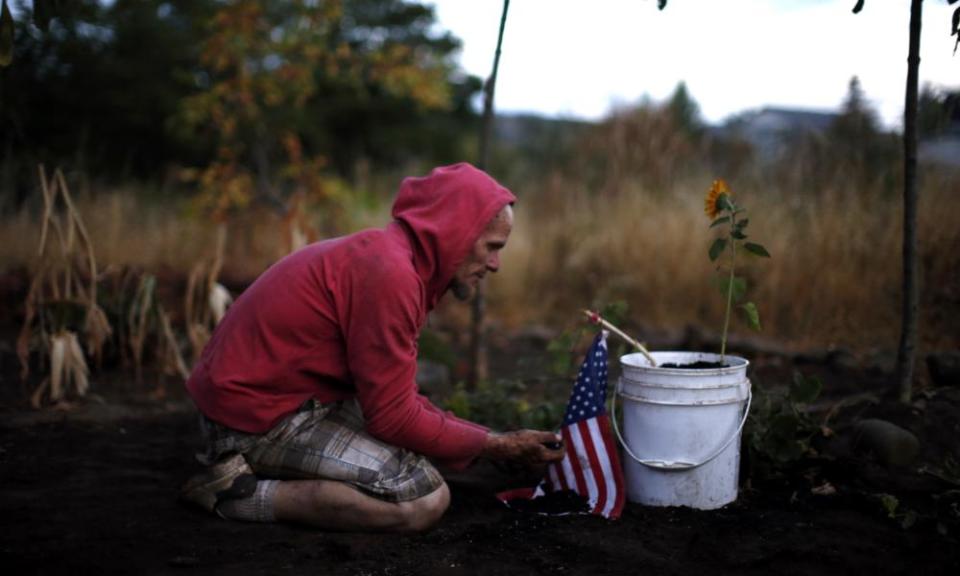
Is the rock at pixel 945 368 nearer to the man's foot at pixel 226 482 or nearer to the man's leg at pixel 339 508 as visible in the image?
the man's leg at pixel 339 508

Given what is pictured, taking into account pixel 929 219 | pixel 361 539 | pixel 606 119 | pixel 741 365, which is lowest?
pixel 361 539

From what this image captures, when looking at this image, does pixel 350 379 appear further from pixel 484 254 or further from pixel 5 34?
pixel 5 34

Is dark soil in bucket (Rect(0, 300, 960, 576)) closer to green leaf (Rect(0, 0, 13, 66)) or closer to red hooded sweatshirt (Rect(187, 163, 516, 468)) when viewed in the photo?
red hooded sweatshirt (Rect(187, 163, 516, 468))

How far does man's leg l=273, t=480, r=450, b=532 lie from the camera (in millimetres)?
2986

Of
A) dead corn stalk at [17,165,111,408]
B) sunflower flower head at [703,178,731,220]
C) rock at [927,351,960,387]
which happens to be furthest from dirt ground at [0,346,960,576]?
sunflower flower head at [703,178,731,220]

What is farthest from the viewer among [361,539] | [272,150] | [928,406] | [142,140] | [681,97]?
[142,140]

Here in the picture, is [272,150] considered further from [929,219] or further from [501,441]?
[501,441]

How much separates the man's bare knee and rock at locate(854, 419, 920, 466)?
175 cm

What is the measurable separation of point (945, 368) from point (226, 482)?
126 inches

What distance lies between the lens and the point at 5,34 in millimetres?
3275

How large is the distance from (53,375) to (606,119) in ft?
28.7

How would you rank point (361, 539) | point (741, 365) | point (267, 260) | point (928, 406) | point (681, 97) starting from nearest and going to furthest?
point (361, 539), point (741, 365), point (928, 406), point (267, 260), point (681, 97)

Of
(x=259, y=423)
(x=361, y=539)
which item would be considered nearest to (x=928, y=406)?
(x=361, y=539)

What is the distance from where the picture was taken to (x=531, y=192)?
10.5 m
